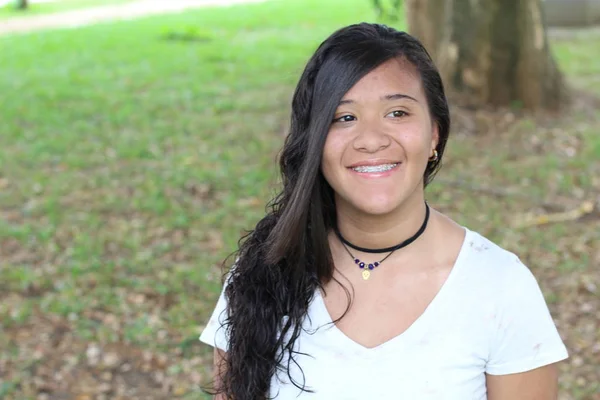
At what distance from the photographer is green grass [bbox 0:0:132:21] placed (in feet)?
61.7

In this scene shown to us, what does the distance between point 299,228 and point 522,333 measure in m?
0.62

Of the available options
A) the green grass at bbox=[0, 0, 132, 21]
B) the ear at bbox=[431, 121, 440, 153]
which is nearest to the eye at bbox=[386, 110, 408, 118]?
the ear at bbox=[431, 121, 440, 153]

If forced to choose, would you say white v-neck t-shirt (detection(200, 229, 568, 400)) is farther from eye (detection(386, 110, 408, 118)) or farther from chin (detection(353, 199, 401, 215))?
eye (detection(386, 110, 408, 118))

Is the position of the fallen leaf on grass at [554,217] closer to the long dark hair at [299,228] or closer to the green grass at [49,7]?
the long dark hair at [299,228]

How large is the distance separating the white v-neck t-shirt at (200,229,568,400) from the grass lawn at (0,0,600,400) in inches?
44.3

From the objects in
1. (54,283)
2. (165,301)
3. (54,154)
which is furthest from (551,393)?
(54,154)

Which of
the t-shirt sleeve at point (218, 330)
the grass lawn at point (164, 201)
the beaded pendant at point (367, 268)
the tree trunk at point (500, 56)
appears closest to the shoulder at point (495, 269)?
the beaded pendant at point (367, 268)

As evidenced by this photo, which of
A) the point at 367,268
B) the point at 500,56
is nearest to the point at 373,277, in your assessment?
the point at 367,268

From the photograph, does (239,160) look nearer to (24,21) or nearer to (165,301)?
(165,301)

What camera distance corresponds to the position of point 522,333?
1839 mm

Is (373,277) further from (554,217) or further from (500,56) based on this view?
(500,56)

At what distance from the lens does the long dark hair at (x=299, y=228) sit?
1.98 m

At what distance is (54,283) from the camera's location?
5.27 metres

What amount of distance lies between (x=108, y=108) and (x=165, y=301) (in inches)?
170
